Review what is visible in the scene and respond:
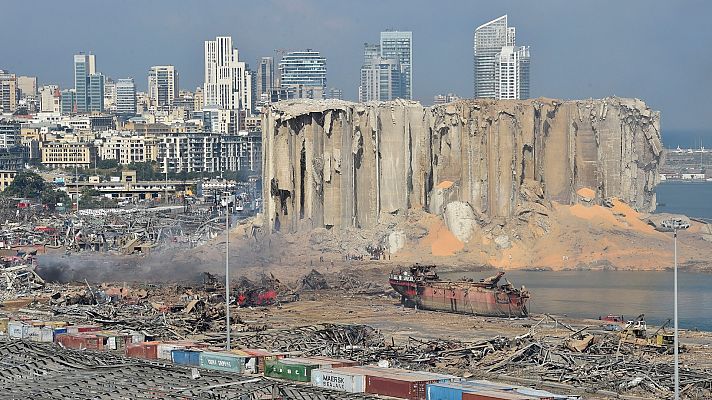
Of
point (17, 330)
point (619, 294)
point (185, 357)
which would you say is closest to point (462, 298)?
point (619, 294)

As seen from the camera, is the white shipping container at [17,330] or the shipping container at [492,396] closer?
the shipping container at [492,396]

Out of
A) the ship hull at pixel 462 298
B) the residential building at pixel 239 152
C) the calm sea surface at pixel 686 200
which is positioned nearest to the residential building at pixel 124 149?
the residential building at pixel 239 152

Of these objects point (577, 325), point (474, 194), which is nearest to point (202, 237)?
point (474, 194)

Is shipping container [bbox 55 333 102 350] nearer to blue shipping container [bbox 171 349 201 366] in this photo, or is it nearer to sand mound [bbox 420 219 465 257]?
blue shipping container [bbox 171 349 201 366]

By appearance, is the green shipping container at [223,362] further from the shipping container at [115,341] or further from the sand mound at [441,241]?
the sand mound at [441,241]

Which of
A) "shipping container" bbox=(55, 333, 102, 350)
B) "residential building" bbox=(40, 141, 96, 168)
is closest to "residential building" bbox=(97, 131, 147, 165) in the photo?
"residential building" bbox=(40, 141, 96, 168)

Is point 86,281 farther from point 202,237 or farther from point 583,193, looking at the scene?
point 583,193

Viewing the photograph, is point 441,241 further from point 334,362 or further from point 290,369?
point 290,369
